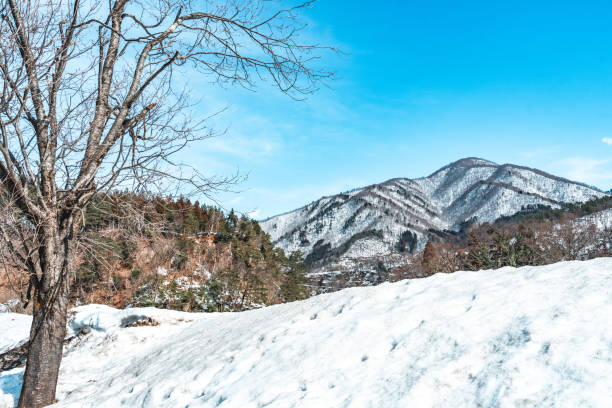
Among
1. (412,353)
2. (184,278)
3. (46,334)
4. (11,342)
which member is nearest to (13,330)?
(11,342)

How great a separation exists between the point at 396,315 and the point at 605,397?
2067mm

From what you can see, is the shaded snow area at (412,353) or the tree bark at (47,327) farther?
the tree bark at (47,327)

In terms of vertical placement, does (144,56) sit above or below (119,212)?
above

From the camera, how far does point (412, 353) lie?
317 centimetres

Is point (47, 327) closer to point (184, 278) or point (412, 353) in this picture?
point (412, 353)

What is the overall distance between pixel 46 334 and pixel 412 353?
4351 mm

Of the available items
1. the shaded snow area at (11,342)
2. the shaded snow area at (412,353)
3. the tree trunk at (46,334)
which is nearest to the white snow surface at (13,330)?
the shaded snow area at (11,342)

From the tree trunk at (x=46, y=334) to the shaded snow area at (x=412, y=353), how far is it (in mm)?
397

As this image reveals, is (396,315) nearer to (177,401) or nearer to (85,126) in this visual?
(177,401)

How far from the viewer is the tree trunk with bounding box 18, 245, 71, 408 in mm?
4492

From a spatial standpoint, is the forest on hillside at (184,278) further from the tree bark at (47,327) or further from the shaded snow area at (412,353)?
the shaded snow area at (412,353)

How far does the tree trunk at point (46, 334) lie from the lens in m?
4.49

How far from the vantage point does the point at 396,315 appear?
403cm

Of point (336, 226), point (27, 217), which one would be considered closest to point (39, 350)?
point (27, 217)
